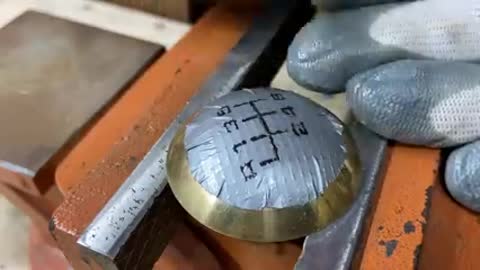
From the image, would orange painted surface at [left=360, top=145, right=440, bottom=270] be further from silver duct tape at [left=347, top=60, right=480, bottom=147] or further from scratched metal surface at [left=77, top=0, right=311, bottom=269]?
scratched metal surface at [left=77, top=0, right=311, bottom=269]

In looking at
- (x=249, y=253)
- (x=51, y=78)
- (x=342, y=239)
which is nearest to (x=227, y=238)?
(x=249, y=253)

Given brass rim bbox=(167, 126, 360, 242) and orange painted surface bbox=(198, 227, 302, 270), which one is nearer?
brass rim bbox=(167, 126, 360, 242)

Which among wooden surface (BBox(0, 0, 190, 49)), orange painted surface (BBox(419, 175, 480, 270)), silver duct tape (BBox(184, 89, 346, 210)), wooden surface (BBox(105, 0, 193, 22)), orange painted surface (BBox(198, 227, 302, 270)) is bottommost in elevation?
orange painted surface (BBox(198, 227, 302, 270))

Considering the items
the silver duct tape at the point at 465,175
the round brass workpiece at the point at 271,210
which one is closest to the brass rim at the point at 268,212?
the round brass workpiece at the point at 271,210

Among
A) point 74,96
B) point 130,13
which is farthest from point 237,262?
point 130,13

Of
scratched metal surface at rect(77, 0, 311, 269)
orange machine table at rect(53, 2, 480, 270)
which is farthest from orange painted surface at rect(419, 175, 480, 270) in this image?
scratched metal surface at rect(77, 0, 311, 269)

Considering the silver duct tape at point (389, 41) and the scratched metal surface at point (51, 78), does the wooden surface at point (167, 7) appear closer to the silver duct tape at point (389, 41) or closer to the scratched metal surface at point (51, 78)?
the scratched metal surface at point (51, 78)

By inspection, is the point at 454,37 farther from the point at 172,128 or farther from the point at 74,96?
the point at 74,96
